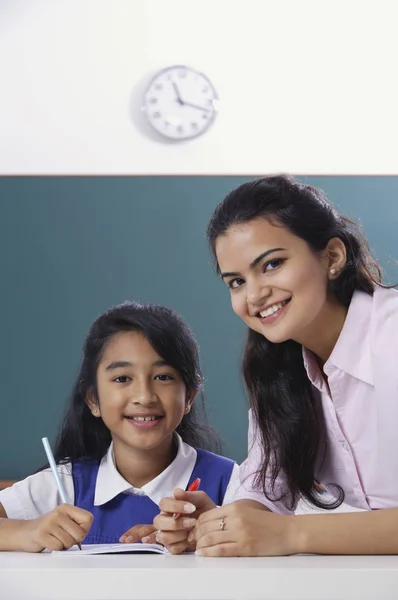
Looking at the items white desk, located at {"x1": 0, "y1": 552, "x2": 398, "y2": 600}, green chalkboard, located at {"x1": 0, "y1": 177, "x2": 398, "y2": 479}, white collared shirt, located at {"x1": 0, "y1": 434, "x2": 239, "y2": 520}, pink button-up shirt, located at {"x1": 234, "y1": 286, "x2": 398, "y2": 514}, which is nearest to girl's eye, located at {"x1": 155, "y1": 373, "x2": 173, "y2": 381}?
white collared shirt, located at {"x1": 0, "y1": 434, "x2": 239, "y2": 520}

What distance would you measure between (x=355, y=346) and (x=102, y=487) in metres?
0.71

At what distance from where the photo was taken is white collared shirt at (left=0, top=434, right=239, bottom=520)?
5.37 feet

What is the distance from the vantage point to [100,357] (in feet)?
6.20

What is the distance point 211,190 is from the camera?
332cm

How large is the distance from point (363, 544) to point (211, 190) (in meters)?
2.43

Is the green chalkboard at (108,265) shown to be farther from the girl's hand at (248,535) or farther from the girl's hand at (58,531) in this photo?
the girl's hand at (248,535)
